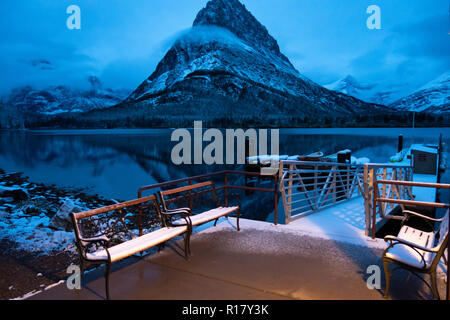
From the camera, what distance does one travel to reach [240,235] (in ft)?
16.7

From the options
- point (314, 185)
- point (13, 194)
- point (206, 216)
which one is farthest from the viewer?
point (13, 194)

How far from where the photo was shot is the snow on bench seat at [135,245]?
3213mm

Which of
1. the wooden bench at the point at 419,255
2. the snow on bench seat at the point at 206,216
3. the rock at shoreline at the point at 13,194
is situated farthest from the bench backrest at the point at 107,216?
the rock at shoreline at the point at 13,194

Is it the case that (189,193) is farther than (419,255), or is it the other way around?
(189,193)

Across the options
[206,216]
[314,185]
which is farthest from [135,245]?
[314,185]

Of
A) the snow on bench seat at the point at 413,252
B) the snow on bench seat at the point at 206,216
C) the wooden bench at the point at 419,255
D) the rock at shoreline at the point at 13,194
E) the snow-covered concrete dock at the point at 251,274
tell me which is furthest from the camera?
the rock at shoreline at the point at 13,194

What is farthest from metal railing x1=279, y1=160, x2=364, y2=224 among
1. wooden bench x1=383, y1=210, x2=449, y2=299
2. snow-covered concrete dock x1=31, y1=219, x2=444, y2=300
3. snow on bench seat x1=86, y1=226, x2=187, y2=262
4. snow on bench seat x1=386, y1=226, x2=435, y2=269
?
snow on bench seat x1=86, y1=226, x2=187, y2=262

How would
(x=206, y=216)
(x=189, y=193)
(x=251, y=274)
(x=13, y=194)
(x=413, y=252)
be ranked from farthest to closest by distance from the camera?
(x=13, y=194)
(x=189, y=193)
(x=206, y=216)
(x=251, y=274)
(x=413, y=252)

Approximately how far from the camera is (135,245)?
11.5ft

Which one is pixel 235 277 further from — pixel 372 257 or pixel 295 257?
pixel 372 257

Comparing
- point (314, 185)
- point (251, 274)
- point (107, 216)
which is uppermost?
point (107, 216)

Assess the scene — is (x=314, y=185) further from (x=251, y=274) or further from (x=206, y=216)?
(x=251, y=274)

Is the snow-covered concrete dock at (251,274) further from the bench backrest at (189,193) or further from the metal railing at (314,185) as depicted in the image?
the metal railing at (314,185)

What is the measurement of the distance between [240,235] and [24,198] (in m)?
18.0
